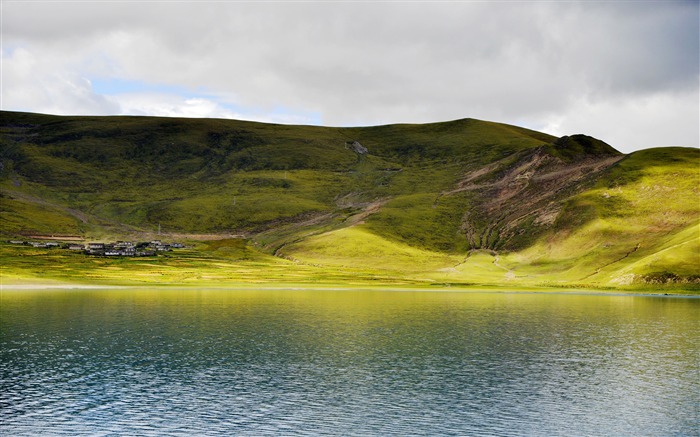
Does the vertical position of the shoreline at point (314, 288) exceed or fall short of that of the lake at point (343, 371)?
it exceeds it

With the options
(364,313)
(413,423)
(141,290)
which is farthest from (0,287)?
(413,423)

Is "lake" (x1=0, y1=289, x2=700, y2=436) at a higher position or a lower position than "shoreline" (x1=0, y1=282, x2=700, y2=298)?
lower

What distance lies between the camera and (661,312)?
13350 cm

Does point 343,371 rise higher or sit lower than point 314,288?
lower

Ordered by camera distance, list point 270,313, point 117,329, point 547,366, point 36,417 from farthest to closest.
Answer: point 270,313 → point 117,329 → point 547,366 → point 36,417

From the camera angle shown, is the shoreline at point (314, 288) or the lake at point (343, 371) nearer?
the lake at point (343, 371)

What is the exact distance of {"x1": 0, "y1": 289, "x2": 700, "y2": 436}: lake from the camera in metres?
52.8

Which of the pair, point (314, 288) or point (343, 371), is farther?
point (314, 288)

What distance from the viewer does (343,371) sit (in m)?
72.4

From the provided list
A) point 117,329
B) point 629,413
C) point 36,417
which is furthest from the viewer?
point 117,329

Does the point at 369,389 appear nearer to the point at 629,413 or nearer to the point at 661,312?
the point at 629,413

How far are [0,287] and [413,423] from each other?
151013mm

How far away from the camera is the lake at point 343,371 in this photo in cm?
5284

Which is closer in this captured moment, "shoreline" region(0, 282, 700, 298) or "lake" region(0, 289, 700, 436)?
"lake" region(0, 289, 700, 436)
